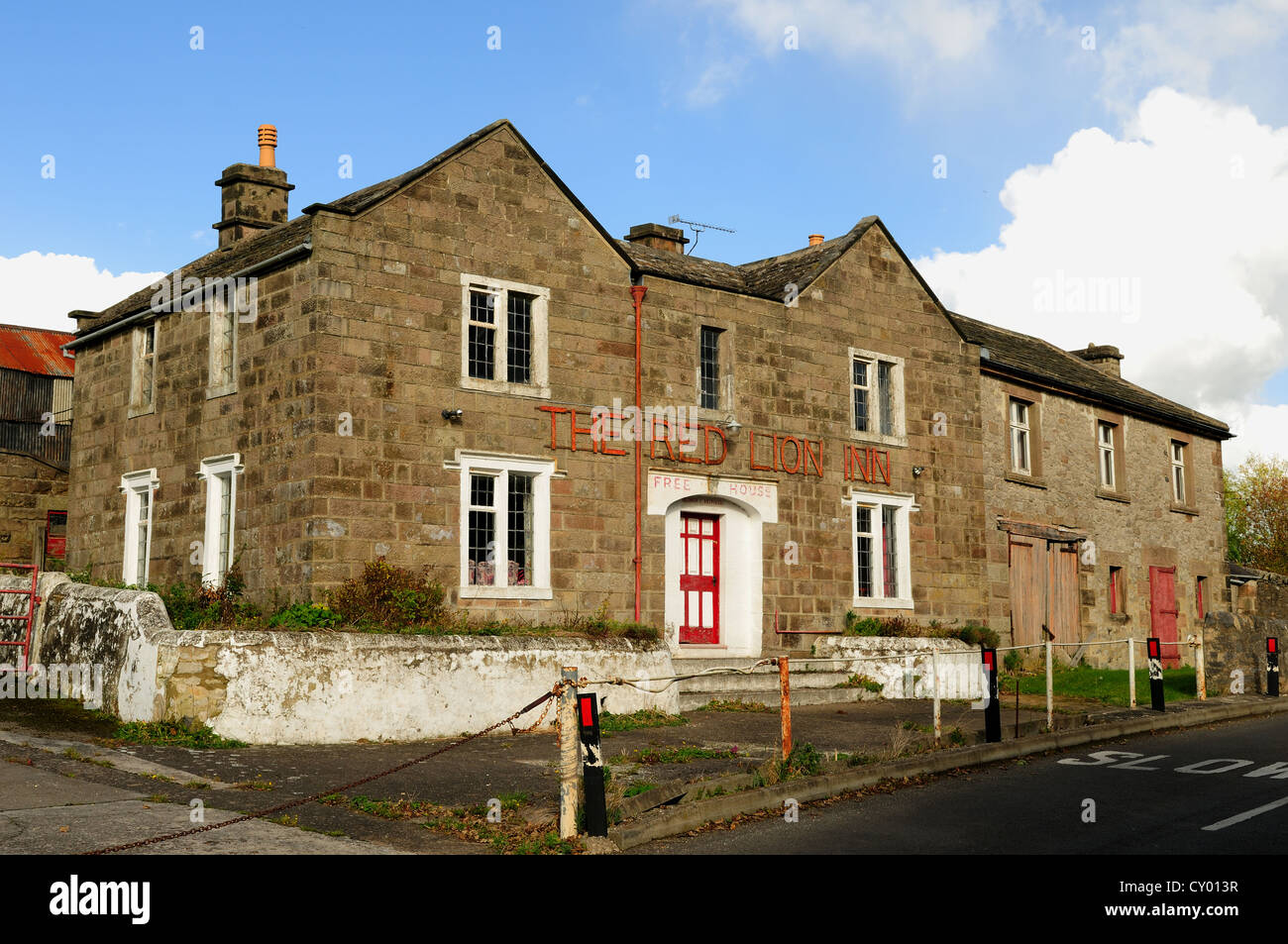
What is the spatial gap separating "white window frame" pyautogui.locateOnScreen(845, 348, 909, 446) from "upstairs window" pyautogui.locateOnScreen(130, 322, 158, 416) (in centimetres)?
1211

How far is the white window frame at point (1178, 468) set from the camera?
→ 31.3 meters

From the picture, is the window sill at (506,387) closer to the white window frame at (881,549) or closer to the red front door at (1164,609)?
the white window frame at (881,549)

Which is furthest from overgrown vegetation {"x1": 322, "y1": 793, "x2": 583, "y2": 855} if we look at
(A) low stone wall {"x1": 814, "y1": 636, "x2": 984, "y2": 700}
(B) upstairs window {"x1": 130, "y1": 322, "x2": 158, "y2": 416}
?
(B) upstairs window {"x1": 130, "y1": 322, "x2": 158, "y2": 416}

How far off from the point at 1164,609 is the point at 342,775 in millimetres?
23821

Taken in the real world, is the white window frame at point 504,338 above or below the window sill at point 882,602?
above

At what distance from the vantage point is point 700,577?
791 inches

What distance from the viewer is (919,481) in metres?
22.9

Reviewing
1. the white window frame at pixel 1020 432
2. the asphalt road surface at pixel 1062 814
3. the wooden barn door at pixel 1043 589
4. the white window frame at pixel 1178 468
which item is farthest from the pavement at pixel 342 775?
the white window frame at pixel 1178 468

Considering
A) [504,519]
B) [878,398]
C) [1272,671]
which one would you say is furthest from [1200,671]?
[504,519]

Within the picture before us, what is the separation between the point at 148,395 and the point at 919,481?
13870mm

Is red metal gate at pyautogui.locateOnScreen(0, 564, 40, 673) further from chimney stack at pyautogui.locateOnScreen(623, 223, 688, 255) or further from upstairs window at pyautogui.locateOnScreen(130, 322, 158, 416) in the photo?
chimney stack at pyautogui.locateOnScreen(623, 223, 688, 255)

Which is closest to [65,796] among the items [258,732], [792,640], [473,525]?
[258,732]

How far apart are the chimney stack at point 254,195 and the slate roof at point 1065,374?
13.1 metres

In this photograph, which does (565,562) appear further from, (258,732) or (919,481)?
(919,481)
